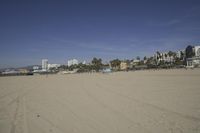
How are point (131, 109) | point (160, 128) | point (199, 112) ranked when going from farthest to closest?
point (131, 109) < point (199, 112) < point (160, 128)

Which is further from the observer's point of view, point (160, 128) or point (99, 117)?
point (99, 117)

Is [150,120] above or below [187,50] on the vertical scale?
below

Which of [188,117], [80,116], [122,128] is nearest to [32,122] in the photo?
[80,116]

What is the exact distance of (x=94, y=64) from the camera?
139 metres

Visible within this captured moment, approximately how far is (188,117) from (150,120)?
4.09 ft

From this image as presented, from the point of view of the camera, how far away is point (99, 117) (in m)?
6.83

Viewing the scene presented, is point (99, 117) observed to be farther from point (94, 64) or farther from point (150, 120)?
point (94, 64)

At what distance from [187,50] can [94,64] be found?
64.7 metres

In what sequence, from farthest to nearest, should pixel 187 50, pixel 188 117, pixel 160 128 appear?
pixel 187 50 → pixel 188 117 → pixel 160 128

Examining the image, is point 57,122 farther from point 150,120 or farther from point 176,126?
point 176,126

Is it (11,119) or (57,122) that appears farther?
(11,119)

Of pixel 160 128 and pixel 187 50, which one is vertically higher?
pixel 187 50

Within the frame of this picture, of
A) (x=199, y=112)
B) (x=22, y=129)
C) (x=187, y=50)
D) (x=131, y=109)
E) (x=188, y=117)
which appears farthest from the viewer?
(x=187, y=50)

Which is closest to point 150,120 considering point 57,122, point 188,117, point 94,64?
point 188,117
